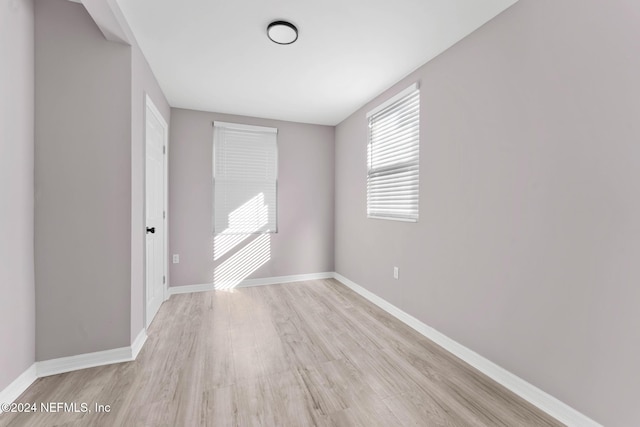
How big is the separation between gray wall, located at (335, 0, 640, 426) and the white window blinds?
7.69 feet

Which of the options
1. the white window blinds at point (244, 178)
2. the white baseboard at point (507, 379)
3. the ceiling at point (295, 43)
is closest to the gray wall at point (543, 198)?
the white baseboard at point (507, 379)

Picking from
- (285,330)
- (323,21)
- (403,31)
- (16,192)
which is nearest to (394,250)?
(285,330)

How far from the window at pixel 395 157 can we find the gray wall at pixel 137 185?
240 centimetres

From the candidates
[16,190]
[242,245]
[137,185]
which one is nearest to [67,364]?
[16,190]

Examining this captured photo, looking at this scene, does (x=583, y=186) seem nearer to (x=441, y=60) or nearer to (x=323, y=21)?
(x=441, y=60)

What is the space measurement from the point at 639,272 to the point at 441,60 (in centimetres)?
198

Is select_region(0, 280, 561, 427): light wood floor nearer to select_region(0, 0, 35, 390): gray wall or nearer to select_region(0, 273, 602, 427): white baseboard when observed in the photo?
select_region(0, 273, 602, 427): white baseboard

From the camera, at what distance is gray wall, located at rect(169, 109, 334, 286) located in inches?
147

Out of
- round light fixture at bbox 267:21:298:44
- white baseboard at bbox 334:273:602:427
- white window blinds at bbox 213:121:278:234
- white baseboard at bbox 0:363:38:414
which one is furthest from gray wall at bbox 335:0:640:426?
white baseboard at bbox 0:363:38:414

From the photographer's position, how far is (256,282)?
4098mm

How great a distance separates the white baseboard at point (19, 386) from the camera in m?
1.58

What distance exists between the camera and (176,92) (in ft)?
10.6

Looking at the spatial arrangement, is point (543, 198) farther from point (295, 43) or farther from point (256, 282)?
point (256, 282)

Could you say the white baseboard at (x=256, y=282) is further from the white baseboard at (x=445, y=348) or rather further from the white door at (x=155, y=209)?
the white baseboard at (x=445, y=348)
